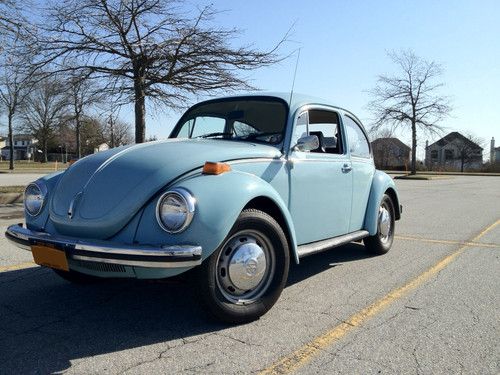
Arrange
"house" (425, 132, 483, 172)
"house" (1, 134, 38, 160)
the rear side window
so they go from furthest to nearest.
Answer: "house" (1, 134, 38, 160), "house" (425, 132, 483, 172), the rear side window

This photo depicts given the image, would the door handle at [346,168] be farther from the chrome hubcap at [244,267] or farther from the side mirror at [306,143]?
the chrome hubcap at [244,267]

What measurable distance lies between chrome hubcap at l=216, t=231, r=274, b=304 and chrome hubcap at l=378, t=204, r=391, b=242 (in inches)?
106

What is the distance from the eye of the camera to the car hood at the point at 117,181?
3170 mm

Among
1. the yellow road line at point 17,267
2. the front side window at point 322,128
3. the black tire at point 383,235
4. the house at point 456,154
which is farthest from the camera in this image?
the house at point 456,154

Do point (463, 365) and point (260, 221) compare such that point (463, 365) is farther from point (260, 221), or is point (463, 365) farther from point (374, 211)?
point (374, 211)

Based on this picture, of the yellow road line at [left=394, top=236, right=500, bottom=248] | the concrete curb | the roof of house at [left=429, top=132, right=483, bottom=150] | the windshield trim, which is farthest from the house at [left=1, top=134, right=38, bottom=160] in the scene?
the windshield trim

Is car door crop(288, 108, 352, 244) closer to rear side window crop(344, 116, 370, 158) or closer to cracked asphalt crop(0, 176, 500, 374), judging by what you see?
rear side window crop(344, 116, 370, 158)

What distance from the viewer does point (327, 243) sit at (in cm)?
441

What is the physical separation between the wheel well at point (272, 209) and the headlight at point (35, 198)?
166 cm

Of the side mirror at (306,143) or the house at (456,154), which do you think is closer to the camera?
the side mirror at (306,143)

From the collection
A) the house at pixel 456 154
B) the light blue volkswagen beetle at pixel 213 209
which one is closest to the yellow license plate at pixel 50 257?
the light blue volkswagen beetle at pixel 213 209

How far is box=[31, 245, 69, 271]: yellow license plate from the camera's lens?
3092mm

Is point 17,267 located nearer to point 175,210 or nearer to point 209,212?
point 175,210

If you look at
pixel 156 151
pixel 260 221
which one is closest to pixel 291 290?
pixel 260 221
